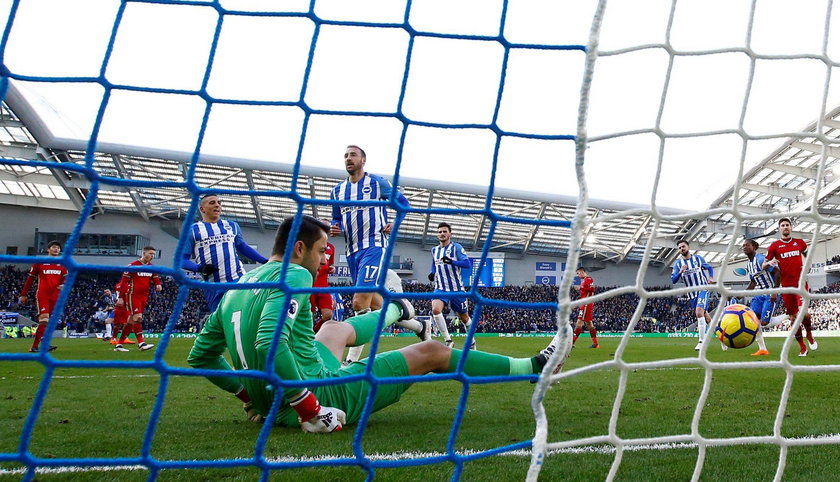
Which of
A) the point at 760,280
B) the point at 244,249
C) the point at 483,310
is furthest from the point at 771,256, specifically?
the point at 483,310

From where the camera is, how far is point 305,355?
110 inches

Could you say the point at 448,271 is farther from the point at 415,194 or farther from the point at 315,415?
the point at 415,194

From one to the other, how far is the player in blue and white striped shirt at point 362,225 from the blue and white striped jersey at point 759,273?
5581 millimetres

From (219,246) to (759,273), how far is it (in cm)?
745

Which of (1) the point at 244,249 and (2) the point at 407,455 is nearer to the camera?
(2) the point at 407,455

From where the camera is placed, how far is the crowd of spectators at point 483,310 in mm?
25884

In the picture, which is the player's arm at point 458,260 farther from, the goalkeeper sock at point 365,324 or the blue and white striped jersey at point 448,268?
the goalkeeper sock at point 365,324

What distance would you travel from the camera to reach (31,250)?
29891 mm

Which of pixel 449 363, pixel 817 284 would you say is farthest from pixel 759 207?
pixel 449 363

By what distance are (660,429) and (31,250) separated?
33550 mm

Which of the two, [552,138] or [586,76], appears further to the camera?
[552,138]

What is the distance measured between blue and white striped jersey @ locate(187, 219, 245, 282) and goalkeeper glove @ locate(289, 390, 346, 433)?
307 centimetres

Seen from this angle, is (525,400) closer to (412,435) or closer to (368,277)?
(412,435)

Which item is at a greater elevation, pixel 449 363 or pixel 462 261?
pixel 462 261
